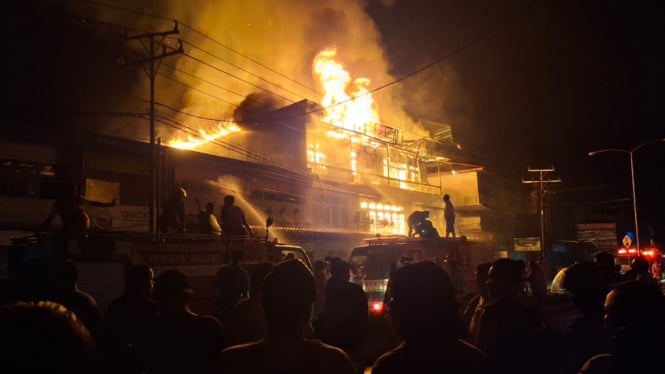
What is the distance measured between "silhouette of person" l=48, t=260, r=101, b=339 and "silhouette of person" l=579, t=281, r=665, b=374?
3675mm

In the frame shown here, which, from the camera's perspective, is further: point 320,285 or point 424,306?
point 320,285

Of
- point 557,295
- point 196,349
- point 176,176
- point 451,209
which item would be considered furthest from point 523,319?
point 557,295

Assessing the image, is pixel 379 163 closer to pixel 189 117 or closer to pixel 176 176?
pixel 189 117

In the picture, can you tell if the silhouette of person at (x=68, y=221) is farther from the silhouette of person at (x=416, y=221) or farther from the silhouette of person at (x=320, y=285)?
the silhouette of person at (x=416, y=221)

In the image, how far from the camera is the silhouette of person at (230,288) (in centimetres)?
843

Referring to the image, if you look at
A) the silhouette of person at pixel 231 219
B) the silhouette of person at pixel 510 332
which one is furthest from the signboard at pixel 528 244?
the silhouette of person at pixel 510 332

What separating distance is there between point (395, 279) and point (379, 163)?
36739mm

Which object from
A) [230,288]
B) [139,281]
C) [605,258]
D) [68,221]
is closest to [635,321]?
[139,281]

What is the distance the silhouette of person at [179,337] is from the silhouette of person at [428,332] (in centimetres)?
183

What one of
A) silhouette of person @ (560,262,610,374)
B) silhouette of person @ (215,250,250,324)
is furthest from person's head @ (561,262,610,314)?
silhouette of person @ (215,250,250,324)

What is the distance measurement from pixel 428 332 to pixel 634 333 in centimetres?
107

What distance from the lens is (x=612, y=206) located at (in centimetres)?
5772

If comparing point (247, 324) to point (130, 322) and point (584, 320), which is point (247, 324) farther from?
point (584, 320)

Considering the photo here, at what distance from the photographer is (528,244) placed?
44188mm
